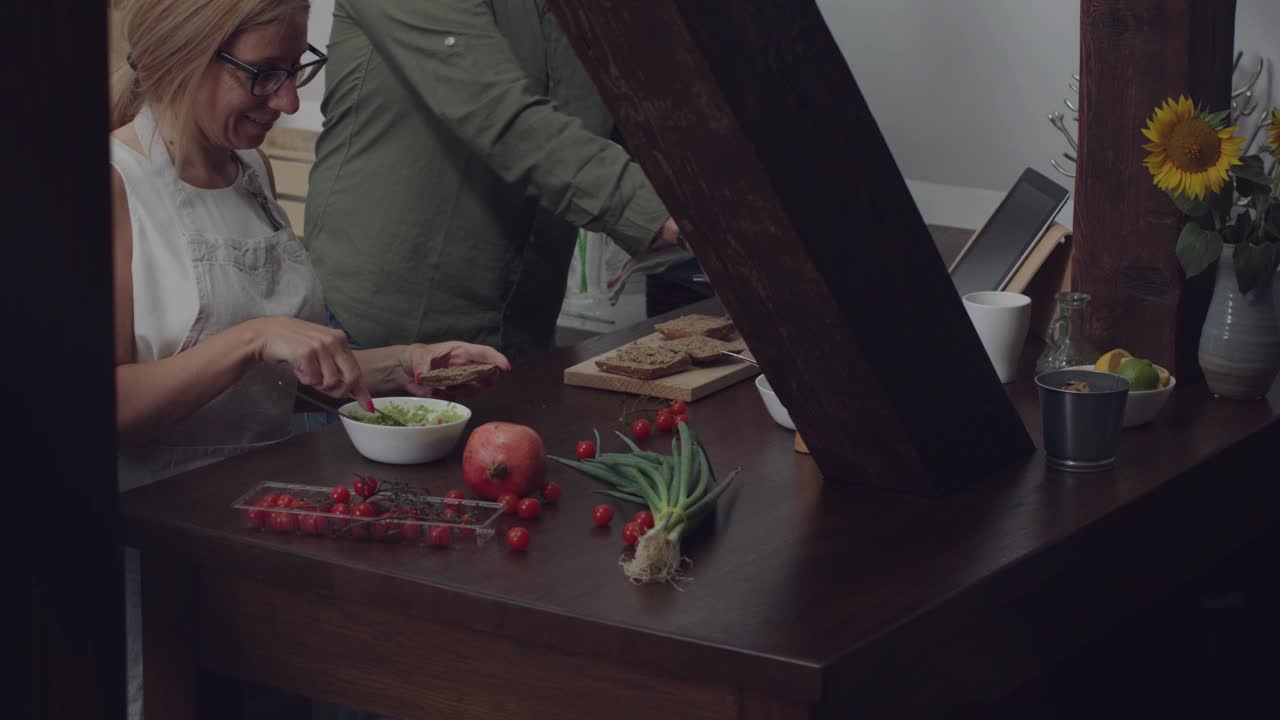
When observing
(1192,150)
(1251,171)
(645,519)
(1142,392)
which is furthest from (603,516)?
(1251,171)

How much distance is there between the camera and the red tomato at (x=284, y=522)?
5.67ft

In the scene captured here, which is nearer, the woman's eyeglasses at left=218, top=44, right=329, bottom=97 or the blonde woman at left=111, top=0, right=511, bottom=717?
the blonde woman at left=111, top=0, right=511, bottom=717

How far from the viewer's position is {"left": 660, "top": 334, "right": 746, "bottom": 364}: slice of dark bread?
2.47 metres

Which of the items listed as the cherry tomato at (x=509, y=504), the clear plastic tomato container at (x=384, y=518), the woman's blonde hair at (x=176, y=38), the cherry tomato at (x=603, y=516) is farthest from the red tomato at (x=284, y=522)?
the woman's blonde hair at (x=176, y=38)

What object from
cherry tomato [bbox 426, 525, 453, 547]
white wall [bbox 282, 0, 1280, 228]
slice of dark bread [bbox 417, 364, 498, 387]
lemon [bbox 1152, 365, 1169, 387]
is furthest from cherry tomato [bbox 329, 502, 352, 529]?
white wall [bbox 282, 0, 1280, 228]

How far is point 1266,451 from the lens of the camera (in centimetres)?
229

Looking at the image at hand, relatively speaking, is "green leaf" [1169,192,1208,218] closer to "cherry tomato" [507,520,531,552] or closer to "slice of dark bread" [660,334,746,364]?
"slice of dark bread" [660,334,746,364]

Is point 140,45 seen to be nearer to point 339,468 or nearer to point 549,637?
point 339,468

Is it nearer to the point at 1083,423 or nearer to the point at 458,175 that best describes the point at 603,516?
the point at 1083,423

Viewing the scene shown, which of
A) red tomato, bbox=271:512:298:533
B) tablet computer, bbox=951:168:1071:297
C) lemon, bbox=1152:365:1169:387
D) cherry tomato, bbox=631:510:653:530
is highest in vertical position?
tablet computer, bbox=951:168:1071:297

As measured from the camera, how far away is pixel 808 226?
5.58 ft

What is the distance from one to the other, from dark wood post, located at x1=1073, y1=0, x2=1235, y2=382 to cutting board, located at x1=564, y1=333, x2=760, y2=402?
0.63 meters

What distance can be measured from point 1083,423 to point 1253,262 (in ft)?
1.88

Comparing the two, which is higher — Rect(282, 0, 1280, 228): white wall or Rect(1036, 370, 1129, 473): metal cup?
Rect(282, 0, 1280, 228): white wall
